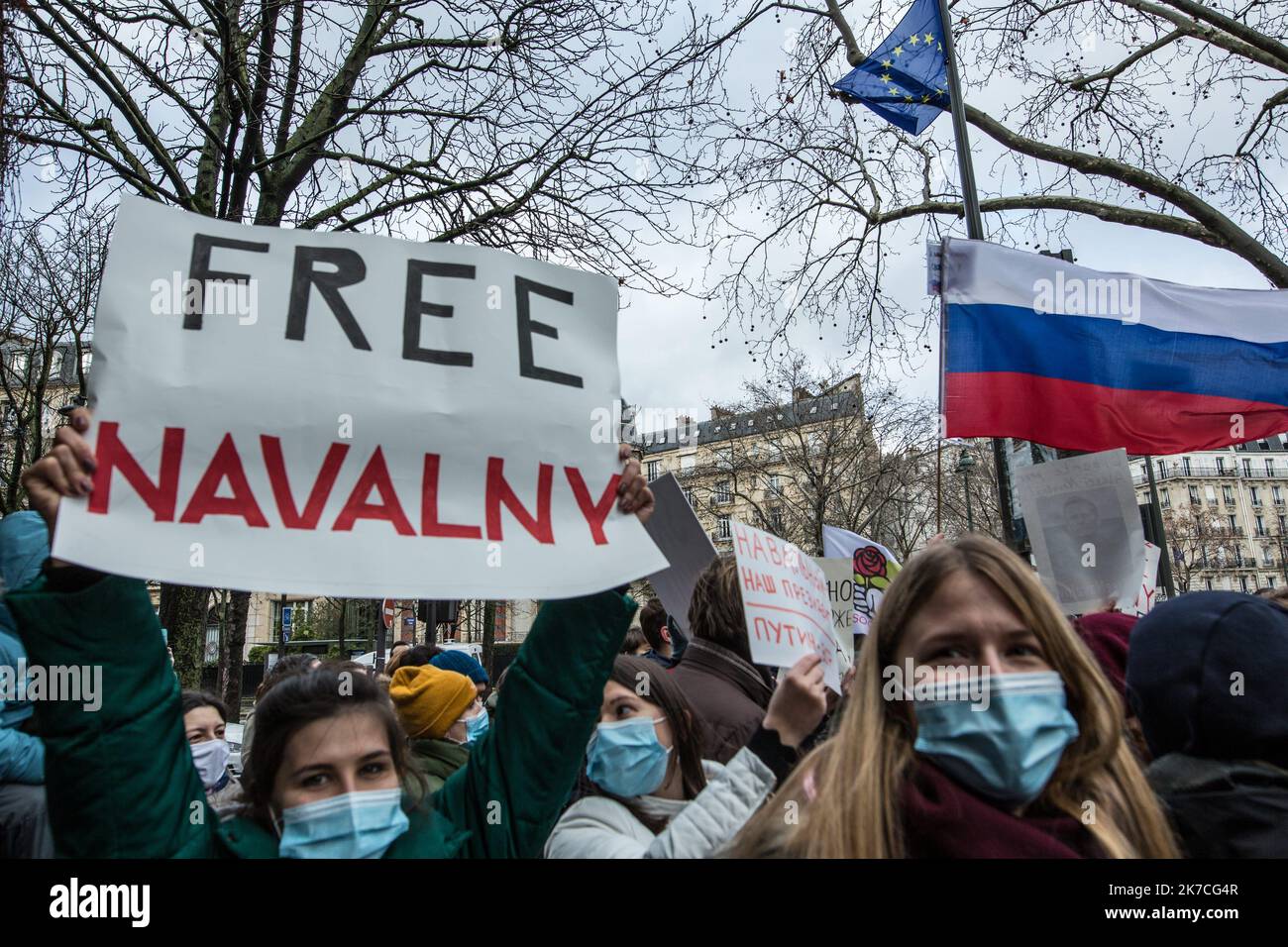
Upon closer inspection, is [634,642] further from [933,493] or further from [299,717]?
[933,493]

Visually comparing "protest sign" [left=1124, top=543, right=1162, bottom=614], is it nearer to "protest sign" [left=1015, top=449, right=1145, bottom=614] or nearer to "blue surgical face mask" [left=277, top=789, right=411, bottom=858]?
"protest sign" [left=1015, top=449, right=1145, bottom=614]

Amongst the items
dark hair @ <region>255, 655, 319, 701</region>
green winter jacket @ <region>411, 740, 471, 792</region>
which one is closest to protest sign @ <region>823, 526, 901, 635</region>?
green winter jacket @ <region>411, 740, 471, 792</region>

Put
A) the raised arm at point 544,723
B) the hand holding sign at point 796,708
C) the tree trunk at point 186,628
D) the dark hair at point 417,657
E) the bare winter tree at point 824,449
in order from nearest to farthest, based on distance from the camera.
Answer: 1. the hand holding sign at point 796,708
2. the raised arm at point 544,723
3. the dark hair at point 417,657
4. the tree trunk at point 186,628
5. the bare winter tree at point 824,449

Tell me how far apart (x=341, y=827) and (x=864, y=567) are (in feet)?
11.1

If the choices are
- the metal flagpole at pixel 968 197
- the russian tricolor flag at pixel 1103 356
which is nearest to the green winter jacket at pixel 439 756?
the russian tricolor flag at pixel 1103 356

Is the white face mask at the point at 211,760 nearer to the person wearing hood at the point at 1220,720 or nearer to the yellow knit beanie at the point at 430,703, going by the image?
the yellow knit beanie at the point at 430,703

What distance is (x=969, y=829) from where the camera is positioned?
1.46m

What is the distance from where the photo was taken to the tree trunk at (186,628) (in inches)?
253

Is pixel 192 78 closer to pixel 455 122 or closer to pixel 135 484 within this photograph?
pixel 455 122

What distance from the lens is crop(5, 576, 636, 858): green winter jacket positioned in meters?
1.62

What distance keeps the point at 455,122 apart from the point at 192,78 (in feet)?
6.25

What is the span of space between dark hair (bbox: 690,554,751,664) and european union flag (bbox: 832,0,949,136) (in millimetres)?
5168

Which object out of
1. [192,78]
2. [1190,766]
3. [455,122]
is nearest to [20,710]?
[1190,766]

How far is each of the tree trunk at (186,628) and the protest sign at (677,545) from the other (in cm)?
445
